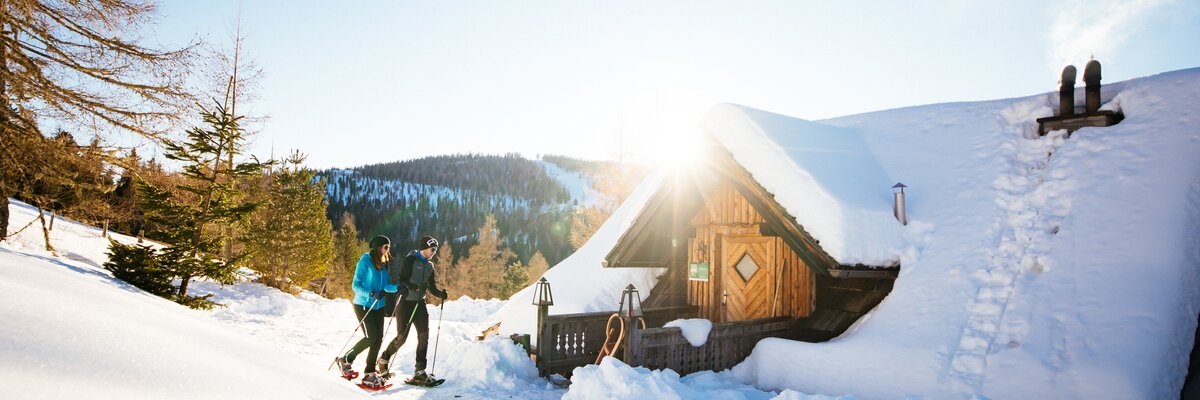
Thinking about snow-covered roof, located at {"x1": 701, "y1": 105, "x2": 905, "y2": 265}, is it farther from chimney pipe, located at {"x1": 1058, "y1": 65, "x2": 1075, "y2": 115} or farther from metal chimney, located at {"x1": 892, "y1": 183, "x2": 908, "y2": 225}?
chimney pipe, located at {"x1": 1058, "y1": 65, "x2": 1075, "y2": 115}

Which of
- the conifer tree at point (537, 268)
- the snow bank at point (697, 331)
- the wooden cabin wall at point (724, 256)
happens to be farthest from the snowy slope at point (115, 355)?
the conifer tree at point (537, 268)

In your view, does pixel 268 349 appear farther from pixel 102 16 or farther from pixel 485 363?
pixel 102 16

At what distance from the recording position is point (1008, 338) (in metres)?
6.43

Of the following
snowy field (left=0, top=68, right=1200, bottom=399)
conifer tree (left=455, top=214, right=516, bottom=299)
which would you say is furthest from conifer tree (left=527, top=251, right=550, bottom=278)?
snowy field (left=0, top=68, right=1200, bottom=399)

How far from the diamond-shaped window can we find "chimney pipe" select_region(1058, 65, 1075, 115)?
5.57 metres

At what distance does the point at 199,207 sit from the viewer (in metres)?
13.6

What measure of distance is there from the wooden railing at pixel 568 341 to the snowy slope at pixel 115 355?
19.8 ft

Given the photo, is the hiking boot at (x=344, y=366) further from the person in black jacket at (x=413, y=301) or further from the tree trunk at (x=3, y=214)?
the tree trunk at (x=3, y=214)

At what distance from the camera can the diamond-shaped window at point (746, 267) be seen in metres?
10.3

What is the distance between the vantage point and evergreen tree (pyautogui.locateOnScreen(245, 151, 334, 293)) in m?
26.4

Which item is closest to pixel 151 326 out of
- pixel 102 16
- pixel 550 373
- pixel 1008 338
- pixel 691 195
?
pixel 550 373

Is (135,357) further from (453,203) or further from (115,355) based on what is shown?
(453,203)

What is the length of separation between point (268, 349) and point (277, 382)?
1162 mm

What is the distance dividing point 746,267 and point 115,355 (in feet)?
31.7
